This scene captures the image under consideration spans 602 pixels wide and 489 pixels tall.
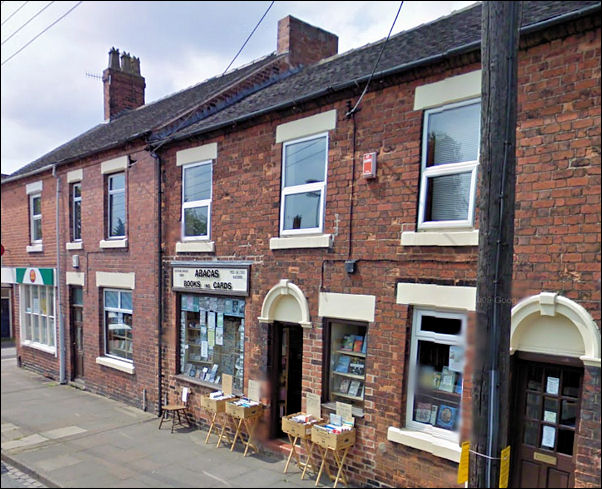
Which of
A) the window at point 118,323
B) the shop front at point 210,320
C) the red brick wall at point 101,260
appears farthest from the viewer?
the window at point 118,323

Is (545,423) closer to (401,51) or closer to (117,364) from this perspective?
(401,51)

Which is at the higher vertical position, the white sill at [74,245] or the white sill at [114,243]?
the white sill at [114,243]

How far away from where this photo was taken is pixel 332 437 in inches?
223

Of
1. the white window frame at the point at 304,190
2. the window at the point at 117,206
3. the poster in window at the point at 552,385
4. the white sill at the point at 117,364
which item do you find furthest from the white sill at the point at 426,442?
the window at the point at 117,206

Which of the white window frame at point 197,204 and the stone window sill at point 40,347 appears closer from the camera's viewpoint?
the white window frame at point 197,204

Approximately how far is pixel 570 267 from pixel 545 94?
1.76 m

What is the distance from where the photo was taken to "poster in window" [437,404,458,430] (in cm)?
523

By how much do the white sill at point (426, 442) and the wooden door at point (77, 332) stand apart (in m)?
9.30

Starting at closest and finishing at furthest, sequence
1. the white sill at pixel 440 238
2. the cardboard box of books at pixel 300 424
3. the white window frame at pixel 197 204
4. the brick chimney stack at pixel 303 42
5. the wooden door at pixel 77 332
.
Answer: the white sill at pixel 440 238, the cardboard box of books at pixel 300 424, the white window frame at pixel 197 204, the brick chimney stack at pixel 303 42, the wooden door at pixel 77 332

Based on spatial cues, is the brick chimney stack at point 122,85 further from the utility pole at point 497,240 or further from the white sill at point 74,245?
the utility pole at point 497,240

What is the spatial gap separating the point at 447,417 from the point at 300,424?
1964 mm

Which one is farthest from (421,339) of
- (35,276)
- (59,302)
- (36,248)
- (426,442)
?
(36,248)

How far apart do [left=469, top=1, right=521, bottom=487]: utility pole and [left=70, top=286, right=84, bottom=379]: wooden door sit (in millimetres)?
11114

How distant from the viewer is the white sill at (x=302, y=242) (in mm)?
6286
